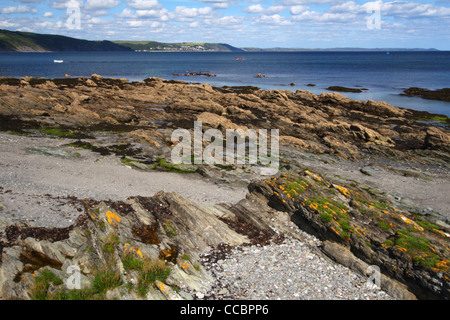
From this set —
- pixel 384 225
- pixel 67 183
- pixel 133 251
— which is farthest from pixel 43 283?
pixel 384 225

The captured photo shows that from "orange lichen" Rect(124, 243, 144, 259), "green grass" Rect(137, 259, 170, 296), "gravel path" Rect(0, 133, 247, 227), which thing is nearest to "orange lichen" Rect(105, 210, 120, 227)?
"orange lichen" Rect(124, 243, 144, 259)

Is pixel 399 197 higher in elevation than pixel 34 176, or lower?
lower

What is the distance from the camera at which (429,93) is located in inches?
3420

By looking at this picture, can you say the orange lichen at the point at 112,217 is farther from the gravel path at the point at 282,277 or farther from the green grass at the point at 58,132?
the green grass at the point at 58,132

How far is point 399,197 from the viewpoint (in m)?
29.1

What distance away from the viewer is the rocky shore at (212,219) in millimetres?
14586

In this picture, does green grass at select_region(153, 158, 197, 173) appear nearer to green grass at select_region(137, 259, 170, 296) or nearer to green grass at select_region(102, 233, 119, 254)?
green grass at select_region(102, 233, 119, 254)

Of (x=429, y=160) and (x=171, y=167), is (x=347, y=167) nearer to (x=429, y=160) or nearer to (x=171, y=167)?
(x=429, y=160)

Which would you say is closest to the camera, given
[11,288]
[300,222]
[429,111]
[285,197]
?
[11,288]

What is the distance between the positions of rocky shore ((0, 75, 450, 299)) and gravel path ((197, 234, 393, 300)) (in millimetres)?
78

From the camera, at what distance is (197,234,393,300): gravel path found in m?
14.8

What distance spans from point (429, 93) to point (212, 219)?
291 ft
